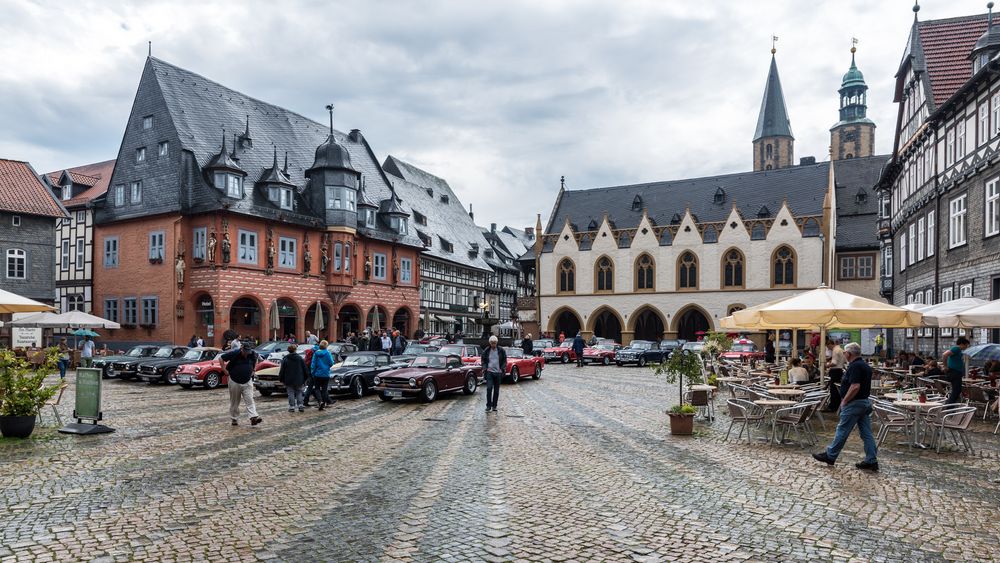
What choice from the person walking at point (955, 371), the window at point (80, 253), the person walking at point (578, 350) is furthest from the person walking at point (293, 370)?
the window at point (80, 253)

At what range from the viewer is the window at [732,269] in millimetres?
53406

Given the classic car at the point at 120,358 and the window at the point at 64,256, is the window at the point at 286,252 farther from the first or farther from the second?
the window at the point at 64,256

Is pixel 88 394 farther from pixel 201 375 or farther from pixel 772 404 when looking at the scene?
pixel 772 404

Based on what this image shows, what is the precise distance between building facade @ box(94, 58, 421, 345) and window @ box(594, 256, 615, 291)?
19.1m

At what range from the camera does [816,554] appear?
19.8 ft

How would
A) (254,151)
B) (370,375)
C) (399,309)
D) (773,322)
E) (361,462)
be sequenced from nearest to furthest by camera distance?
(361,462)
(773,322)
(370,375)
(254,151)
(399,309)

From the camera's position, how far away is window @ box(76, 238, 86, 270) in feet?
135

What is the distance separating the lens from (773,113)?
84.6 metres

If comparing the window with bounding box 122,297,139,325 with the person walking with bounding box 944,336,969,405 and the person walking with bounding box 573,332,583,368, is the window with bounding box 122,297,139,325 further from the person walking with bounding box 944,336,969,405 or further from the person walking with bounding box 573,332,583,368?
the person walking with bounding box 944,336,969,405

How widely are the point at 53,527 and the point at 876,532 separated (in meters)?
7.77

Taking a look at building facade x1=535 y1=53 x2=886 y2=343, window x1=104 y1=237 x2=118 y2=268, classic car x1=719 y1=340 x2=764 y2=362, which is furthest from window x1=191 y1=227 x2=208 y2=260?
building facade x1=535 y1=53 x2=886 y2=343

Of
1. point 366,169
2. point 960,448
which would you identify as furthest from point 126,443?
point 366,169

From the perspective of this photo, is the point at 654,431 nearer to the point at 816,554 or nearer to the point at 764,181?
the point at 816,554

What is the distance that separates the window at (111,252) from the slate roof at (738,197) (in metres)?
33.7
